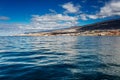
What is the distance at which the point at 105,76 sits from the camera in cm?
2075

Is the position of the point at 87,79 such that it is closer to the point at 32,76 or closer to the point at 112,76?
the point at 112,76

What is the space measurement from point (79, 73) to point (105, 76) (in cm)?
298

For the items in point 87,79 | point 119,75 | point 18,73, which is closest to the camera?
point 87,79

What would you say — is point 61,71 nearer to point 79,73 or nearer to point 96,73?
point 79,73

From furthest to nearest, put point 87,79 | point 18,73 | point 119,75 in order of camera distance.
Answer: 1. point 18,73
2. point 119,75
3. point 87,79

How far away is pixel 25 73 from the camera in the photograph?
73.4 feet

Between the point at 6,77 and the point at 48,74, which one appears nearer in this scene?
the point at 6,77

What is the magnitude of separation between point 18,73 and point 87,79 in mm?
7940

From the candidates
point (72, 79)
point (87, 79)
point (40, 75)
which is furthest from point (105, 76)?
point (40, 75)

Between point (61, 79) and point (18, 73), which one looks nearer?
point (61, 79)

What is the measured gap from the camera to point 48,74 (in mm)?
21938

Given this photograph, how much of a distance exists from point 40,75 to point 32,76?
100 centimetres

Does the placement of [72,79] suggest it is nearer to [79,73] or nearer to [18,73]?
[79,73]

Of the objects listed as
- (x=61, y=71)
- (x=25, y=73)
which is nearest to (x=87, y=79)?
(x=61, y=71)
